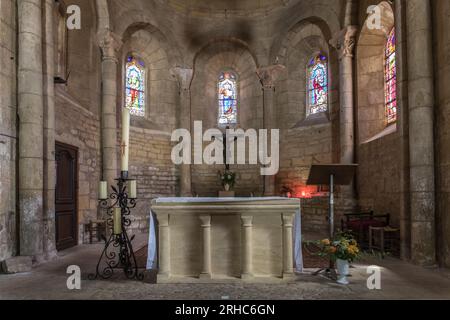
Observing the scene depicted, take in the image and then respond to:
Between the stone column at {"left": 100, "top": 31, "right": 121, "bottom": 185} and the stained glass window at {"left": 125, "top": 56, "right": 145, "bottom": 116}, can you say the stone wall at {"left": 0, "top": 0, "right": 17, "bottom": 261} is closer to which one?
the stone column at {"left": 100, "top": 31, "right": 121, "bottom": 185}

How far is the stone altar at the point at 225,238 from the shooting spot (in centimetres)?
472

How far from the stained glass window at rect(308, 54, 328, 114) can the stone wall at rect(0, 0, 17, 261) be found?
8.62m

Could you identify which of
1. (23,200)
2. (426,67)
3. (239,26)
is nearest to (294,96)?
(239,26)

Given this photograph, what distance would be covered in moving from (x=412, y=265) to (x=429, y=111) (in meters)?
2.64

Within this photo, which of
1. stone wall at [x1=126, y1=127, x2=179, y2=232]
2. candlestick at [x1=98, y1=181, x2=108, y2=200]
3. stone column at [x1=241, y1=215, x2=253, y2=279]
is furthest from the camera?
stone wall at [x1=126, y1=127, x2=179, y2=232]

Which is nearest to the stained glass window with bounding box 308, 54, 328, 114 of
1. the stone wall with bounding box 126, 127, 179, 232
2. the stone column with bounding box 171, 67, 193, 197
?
the stone column with bounding box 171, 67, 193, 197

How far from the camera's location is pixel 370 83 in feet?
30.5

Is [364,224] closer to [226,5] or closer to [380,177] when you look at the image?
[380,177]

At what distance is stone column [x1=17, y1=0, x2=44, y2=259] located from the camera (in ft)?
19.6

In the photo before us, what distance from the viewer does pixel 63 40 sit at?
26.9 ft

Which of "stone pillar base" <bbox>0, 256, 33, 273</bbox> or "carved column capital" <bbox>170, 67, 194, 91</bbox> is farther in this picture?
"carved column capital" <bbox>170, 67, 194, 91</bbox>

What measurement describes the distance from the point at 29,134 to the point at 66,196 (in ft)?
7.39

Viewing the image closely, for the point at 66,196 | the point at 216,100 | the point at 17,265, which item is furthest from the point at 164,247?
the point at 216,100

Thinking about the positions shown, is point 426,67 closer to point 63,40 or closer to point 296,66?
point 296,66
